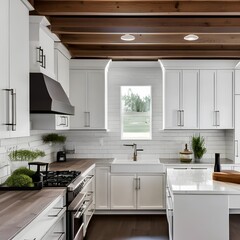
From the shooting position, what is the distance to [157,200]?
16.9ft

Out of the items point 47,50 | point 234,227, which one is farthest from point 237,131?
point 47,50

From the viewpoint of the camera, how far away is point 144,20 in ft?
11.9

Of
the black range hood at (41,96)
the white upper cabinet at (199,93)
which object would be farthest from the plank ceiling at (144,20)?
the black range hood at (41,96)

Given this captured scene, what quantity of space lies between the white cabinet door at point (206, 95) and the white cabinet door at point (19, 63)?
3299mm

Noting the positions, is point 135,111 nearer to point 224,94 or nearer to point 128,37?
point 224,94

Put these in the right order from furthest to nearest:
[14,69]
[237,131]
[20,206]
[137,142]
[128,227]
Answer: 1. [137,142]
2. [237,131]
3. [128,227]
4. [14,69]
5. [20,206]

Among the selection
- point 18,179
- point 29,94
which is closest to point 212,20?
point 29,94

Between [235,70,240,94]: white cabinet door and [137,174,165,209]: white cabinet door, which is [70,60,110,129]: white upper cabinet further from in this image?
[235,70,240,94]: white cabinet door

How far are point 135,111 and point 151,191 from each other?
1.55m

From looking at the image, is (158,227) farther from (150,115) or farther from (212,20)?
(212,20)

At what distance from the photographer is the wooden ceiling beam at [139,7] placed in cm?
316

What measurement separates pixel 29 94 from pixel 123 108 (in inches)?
118

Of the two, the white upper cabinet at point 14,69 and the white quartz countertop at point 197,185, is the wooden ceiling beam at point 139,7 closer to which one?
the white upper cabinet at point 14,69

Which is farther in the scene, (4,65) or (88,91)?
(88,91)
